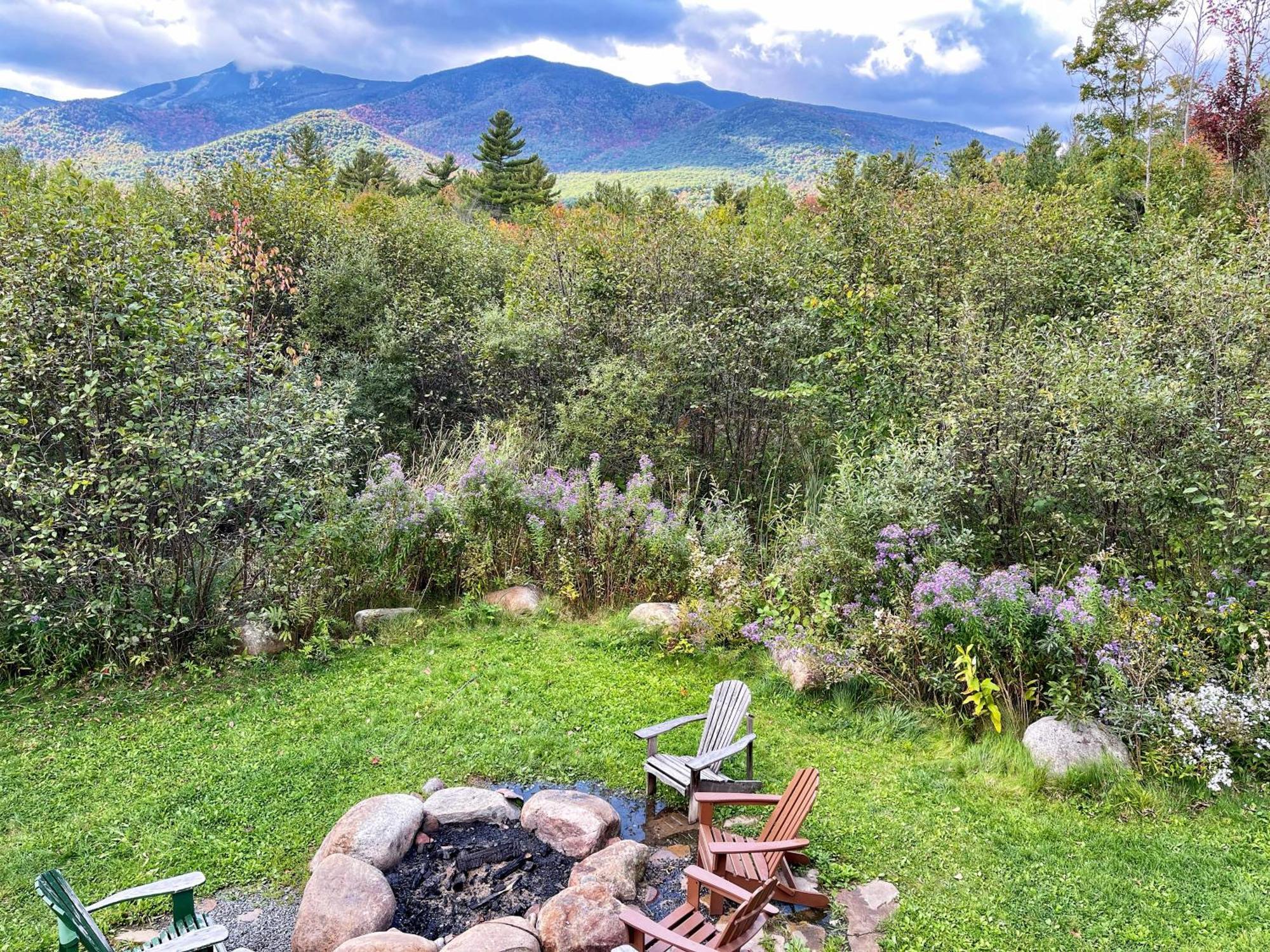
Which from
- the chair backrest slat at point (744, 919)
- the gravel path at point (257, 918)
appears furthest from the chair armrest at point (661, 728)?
the gravel path at point (257, 918)

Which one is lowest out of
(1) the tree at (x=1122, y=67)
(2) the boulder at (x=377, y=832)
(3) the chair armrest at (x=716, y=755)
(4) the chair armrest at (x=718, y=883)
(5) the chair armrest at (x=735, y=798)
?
(2) the boulder at (x=377, y=832)

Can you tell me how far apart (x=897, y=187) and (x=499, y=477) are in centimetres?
717

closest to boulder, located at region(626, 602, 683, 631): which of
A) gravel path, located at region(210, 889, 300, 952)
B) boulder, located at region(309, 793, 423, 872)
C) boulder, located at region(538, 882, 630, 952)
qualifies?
boulder, located at region(309, 793, 423, 872)

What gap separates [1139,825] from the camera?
3713mm

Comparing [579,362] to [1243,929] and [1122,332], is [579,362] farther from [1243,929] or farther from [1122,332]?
[1243,929]

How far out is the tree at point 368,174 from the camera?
35312 mm

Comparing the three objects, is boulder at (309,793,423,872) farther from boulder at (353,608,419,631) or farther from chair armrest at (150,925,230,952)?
boulder at (353,608,419,631)

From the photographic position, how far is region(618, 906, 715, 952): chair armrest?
2564 millimetres

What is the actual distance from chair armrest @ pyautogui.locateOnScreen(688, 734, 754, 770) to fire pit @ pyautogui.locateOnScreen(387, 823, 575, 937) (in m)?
0.80

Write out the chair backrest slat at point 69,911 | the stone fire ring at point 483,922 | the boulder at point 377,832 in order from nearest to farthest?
the chair backrest slat at point 69,911 → the stone fire ring at point 483,922 → the boulder at point 377,832

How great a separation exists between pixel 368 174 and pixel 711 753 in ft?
129

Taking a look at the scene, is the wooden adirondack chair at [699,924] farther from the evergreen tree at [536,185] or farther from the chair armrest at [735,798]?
the evergreen tree at [536,185]

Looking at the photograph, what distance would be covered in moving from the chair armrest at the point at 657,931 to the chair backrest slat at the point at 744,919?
71mm

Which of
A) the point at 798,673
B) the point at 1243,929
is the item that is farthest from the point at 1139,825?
the point at 798,673
